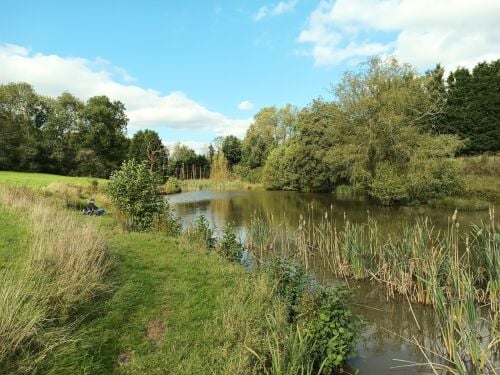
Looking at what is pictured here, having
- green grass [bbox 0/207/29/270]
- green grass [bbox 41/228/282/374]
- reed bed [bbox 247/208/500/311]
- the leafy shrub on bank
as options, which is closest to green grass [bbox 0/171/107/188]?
green grass [bbox 0/207/29/270]

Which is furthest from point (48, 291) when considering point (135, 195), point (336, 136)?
point (336, 136)

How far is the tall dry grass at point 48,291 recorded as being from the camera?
3594 millimetres

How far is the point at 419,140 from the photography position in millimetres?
25016

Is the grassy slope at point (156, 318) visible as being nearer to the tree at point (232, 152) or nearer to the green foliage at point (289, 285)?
the green foliage at point (289, 285)

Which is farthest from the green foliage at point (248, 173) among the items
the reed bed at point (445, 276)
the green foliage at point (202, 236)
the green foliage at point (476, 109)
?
the reed bed at point (445, 276)

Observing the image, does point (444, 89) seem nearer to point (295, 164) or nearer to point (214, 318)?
point (295, 164)

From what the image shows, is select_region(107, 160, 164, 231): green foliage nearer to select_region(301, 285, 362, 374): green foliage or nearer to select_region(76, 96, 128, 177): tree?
select_region(301, 285, 362, 374): green foliage

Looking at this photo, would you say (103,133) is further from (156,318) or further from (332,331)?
(332,331)

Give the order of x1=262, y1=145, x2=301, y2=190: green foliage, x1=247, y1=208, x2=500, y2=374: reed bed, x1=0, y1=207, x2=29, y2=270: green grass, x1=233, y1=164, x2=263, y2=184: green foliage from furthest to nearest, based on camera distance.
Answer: x1=233, y1=164, x2=263, y2=184: green foliage, x1=262, y1=145, x2=301, y2=190: green foliage, x1=0, y1=207, x2=29, y2=270: green grass, x1=247, y1=208, x2=500, y2=374: reed bed

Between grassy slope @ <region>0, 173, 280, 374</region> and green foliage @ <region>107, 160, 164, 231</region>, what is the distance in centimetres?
379

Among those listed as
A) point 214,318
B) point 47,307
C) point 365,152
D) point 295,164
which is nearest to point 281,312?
point 214,318

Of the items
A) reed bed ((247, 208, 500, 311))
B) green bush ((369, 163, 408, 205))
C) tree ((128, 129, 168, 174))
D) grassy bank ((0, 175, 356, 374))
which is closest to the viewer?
grassy bank ((0, 175, 356, 374))

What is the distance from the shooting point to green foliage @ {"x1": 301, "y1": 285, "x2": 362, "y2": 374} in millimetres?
4699

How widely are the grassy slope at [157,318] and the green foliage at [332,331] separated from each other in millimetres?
714
